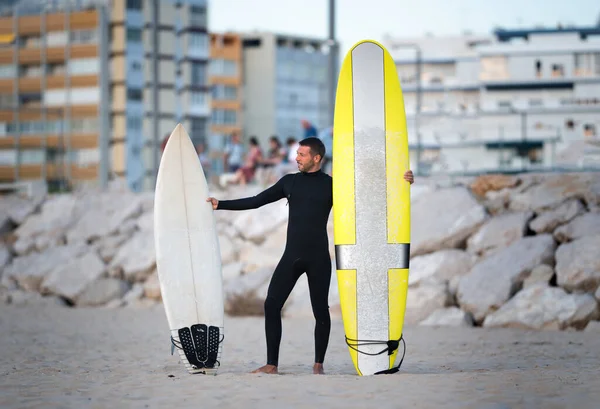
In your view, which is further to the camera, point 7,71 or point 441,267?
point 7,71

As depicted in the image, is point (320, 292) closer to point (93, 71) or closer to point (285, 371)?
point (285, 371)

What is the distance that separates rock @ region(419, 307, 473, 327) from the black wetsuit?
5930 mm

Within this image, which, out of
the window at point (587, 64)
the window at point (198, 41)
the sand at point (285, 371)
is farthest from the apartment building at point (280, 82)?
the sand at point (285, 371)

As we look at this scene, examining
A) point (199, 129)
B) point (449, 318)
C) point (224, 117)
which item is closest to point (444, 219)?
point (449, 318)

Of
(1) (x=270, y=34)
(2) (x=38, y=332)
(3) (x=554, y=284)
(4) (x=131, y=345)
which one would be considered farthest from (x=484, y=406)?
(1) (x=270, y=34)

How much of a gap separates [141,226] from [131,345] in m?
8.17

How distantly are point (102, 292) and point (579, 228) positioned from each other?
796cm

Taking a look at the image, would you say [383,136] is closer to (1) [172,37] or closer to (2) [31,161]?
(2) [31,161]

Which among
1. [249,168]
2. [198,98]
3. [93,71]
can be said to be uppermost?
[93,71]

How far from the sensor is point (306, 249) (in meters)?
8.62

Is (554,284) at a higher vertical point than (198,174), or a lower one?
lower

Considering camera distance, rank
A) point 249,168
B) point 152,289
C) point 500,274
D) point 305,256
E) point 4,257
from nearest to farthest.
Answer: point 305,256 < point 500,274 < point 152,289 < point 249,168 < point 4,257

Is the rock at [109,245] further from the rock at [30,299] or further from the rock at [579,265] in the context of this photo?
the rock at [579,265]

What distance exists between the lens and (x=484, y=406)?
6953 millimetres
